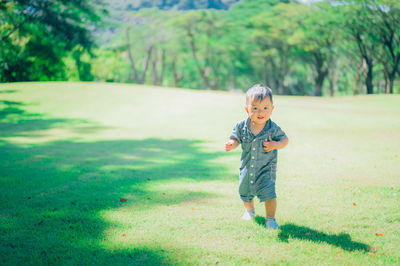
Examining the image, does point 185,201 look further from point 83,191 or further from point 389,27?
point 389,27

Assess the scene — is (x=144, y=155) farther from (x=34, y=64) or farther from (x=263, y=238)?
(x=34, y=64)

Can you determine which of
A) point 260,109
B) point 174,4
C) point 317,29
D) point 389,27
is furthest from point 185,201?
point 174,4

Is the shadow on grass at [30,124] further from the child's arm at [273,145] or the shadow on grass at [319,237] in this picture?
the shadow on grass at [319,237]

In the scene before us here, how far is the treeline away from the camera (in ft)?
98.9

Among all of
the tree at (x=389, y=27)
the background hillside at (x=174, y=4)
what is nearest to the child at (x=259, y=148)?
the tree at (x=389, y=27)

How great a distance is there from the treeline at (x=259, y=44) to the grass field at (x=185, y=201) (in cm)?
2036

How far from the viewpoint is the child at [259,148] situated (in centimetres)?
359

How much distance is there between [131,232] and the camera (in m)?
3.45

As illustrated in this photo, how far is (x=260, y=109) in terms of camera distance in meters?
3.60

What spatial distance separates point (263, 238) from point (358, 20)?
32.2 metres

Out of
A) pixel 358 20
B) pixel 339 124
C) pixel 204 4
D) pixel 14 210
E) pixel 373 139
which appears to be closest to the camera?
pixel 14 210

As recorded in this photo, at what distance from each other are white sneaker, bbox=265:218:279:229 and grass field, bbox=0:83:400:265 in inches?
3.9

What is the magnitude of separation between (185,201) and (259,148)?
4.45 feet

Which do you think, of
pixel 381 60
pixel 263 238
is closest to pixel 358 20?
pixel 381 60
